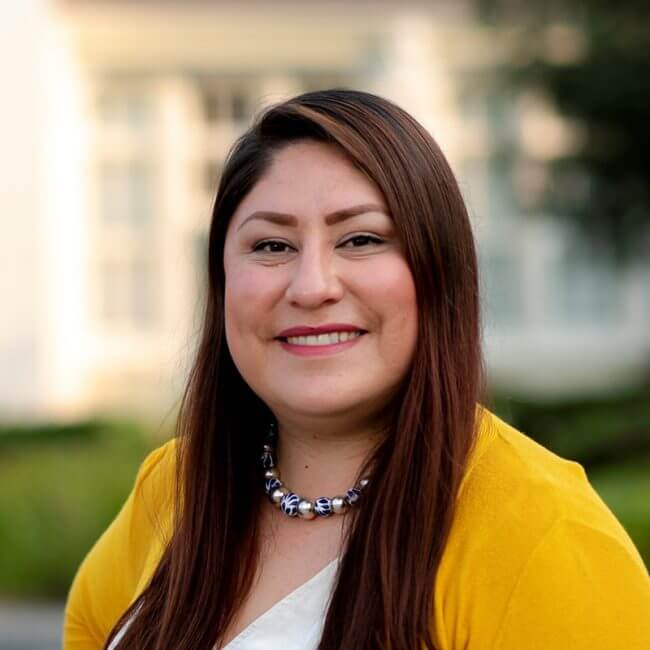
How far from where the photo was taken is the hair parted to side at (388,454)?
186 cm

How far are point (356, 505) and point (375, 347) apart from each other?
0.26 m

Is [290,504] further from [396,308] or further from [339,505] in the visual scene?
[396,308]

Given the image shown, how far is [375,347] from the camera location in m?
1.97

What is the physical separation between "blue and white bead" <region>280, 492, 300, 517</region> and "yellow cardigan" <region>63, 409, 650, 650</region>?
35cm

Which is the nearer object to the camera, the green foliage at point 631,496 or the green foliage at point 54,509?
the green foliage at point 631,496

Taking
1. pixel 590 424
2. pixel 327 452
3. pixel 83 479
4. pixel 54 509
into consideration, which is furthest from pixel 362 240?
pixel 590 424

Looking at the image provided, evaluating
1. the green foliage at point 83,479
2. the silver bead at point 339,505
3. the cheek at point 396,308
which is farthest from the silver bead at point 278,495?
the green foliage at point 83,479

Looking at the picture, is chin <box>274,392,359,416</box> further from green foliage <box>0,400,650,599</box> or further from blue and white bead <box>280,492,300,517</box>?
green foliage <box>0,400,650,599</box>

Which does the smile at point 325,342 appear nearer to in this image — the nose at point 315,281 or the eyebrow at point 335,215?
the nose at point 315,281

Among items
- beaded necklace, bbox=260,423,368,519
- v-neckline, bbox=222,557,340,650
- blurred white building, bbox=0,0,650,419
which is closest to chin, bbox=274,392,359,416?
beaded necklace, bbox=260,423,368,519

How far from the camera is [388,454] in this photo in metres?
2.00

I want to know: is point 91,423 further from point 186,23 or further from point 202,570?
point 202,570

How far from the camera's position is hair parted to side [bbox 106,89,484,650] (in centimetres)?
186

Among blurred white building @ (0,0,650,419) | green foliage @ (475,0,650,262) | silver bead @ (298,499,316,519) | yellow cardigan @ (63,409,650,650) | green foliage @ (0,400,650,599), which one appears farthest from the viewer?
blurred white building @ (0,0,650,419)
